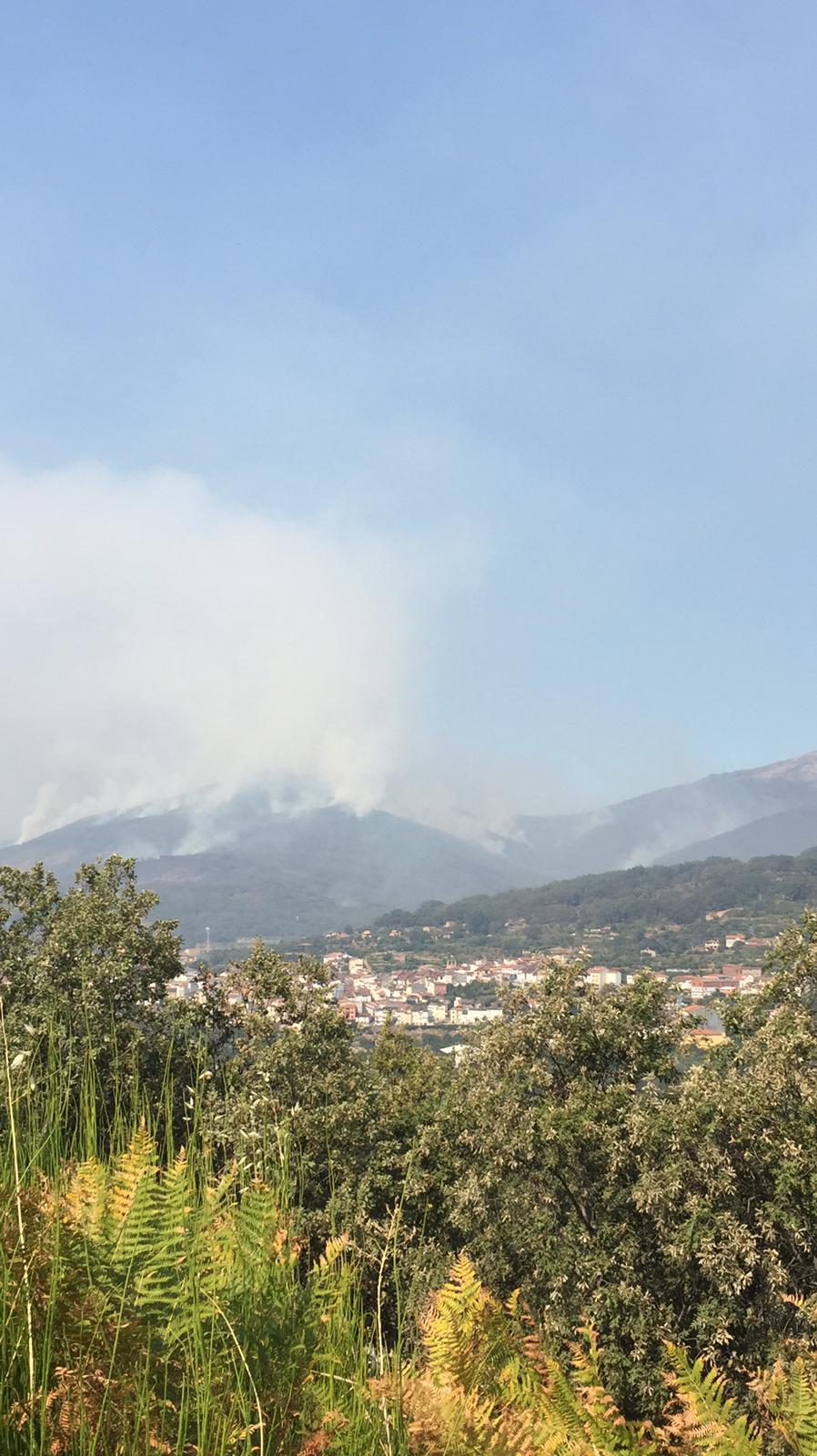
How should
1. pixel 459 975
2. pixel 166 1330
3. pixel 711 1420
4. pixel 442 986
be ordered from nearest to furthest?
pixel 166 1330 → pixel 711 1420 → pixel 442 986 → pixel 459 975

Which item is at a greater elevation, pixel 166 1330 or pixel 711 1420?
pixel 166 1330

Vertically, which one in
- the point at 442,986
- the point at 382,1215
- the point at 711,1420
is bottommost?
the point at 442,986

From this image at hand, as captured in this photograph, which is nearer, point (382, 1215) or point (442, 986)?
point (382, 1215)

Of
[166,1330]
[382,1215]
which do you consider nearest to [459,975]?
[382,1215]

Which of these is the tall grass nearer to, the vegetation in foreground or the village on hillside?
the vegetation in foreground

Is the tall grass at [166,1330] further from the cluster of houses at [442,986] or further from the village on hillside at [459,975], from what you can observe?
the cluster of houses at [442,986]

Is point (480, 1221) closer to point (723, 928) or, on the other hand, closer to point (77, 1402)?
point (77, 1402)

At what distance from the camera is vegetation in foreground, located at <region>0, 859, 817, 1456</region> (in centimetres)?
203

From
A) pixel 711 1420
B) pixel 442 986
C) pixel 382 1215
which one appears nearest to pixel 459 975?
pixel 442 986

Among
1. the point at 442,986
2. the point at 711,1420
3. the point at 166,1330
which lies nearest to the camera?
the point at 166,1330

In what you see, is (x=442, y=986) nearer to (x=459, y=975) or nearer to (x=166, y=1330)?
(x=459, y=975)

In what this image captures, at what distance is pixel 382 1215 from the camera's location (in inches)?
832

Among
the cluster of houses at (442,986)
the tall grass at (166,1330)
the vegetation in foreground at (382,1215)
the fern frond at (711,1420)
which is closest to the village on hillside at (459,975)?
the cluster of houses at (442,986)

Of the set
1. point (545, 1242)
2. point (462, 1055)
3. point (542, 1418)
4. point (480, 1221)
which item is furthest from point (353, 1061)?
point (542, 1418)
